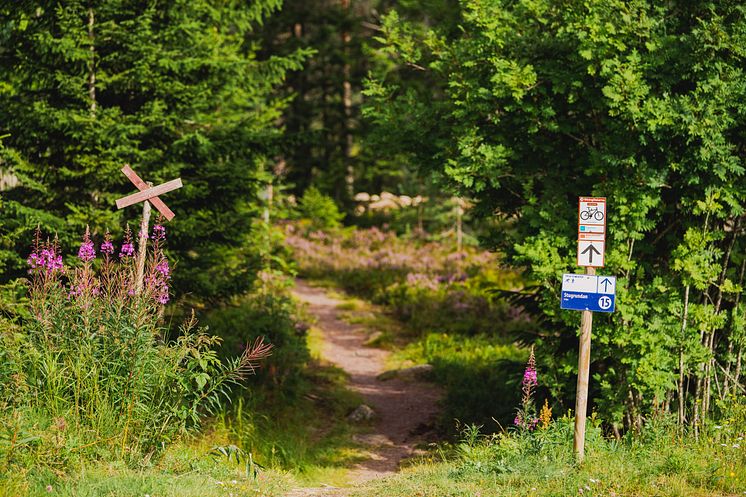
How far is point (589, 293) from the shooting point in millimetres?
6305

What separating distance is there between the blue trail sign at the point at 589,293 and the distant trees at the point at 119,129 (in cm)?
486

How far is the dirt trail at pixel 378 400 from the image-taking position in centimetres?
946

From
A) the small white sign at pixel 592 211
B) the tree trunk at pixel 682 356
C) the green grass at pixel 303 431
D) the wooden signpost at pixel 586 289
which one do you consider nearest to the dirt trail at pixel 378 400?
the green grass at pixel 303 431

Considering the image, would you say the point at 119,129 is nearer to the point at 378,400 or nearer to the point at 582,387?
the point at 582,387

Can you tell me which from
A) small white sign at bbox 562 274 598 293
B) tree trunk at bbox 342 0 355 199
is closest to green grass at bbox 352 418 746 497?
small white sign at bbox 562 274 598 293

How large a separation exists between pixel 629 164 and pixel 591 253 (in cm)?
162

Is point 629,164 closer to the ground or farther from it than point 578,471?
farther from it

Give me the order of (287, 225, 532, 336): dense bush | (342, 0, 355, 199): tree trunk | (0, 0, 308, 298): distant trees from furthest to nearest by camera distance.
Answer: (342, 0, 355, 199): tree trunk
(287, 225, 532, 336): dense bush
(0, 0, 308, 298): distant trees

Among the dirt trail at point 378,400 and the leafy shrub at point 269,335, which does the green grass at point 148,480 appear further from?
the leafy shrub at point 269,335

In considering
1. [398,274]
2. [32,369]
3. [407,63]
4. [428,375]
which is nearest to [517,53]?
[407,63]

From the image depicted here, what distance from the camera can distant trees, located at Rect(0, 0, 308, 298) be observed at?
8.77 m

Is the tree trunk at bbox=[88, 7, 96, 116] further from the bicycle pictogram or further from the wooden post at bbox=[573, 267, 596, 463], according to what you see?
the wooden post at bbox=[573, 267, 596, 463]

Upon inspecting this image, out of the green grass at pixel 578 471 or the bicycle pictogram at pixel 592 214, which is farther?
the bicycle pictogram at pixel 592 214

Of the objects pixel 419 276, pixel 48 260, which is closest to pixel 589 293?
pixel 48 260
